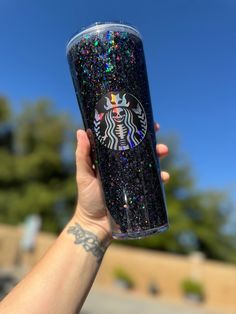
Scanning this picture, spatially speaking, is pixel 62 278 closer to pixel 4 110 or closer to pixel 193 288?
pixel 193 288

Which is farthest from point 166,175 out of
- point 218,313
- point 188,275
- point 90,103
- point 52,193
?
point 52,193

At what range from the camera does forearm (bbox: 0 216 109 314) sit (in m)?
1.00

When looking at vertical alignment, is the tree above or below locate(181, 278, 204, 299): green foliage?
above

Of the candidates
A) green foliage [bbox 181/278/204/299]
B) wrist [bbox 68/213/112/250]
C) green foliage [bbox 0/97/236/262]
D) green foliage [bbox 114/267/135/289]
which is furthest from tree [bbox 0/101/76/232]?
wrist [bbox 68/213/112/250]

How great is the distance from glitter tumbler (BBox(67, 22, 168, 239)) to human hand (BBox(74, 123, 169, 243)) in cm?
10

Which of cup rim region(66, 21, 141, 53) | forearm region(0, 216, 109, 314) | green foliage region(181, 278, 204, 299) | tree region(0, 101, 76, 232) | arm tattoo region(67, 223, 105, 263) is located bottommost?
green foliage region(181, 278, 204, 299)

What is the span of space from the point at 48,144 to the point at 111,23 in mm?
18953

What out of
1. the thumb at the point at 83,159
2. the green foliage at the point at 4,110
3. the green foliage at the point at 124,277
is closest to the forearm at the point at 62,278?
the thumb at the point at 83,159

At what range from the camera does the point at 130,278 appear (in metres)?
12.9

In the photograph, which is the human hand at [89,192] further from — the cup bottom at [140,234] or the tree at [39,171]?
the tree at [39,171]

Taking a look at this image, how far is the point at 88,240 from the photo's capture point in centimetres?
117

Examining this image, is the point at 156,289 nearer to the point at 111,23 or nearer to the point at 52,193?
the point at 52,193

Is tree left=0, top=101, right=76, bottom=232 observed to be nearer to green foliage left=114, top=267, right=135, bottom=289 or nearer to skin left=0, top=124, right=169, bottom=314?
green foliage left=114, top=267, right=135, bottom=289

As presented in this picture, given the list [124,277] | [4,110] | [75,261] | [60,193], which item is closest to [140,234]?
[75,261]
